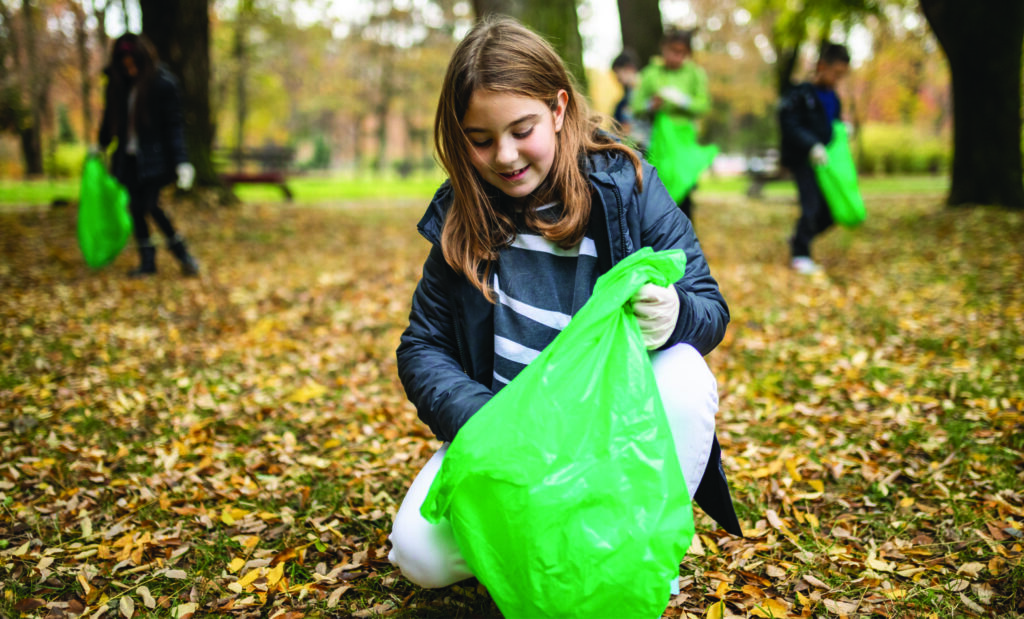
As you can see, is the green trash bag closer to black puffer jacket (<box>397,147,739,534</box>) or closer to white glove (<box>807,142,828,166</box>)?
white glove (<box>807,142,828,166</box>)

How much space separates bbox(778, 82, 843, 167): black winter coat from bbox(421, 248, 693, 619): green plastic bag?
4.62 m

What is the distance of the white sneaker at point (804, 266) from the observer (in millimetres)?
5828

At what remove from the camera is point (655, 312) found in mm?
1487

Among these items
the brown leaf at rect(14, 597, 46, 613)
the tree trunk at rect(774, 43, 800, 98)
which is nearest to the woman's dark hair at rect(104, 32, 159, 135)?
the brown leaf at rect(14, 597, 46, 613)

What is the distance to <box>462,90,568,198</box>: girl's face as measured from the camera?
1632 mm

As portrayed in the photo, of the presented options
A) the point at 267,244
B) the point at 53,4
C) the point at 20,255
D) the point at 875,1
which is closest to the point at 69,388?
the point at 20,255

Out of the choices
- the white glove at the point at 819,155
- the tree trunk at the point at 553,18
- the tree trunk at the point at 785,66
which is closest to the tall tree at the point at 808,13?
the tree trunk at the point at 785,66

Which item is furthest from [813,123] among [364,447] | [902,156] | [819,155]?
[902,156]

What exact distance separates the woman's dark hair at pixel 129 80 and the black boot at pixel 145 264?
922mm

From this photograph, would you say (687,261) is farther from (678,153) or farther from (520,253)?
(678,153)

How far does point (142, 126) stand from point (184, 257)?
1.05 meters

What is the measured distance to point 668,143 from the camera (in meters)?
5.62

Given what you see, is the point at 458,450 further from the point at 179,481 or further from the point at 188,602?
the point at 179,481

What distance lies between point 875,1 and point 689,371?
10848mm
